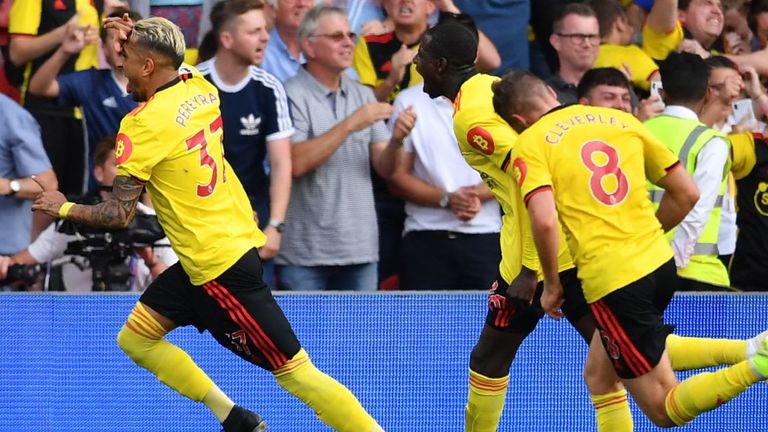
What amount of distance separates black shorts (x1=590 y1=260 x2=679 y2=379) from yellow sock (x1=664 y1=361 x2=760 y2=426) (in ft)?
0.61

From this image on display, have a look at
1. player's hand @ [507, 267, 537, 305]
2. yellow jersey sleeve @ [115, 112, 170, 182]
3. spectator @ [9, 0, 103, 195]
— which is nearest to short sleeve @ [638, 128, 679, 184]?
player's hand @ [507, 267, 537, 305]

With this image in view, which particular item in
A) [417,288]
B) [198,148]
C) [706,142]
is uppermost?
[198,148]

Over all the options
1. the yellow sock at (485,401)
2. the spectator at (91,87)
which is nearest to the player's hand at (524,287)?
the yellow sock at (485,401)

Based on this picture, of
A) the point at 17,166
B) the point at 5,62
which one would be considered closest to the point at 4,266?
the point at 17,166

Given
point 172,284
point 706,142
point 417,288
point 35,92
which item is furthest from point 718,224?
point 35,92

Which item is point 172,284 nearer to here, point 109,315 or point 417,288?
point 109,315

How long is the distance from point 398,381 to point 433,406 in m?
0.24

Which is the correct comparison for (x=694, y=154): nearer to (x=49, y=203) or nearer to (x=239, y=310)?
(x=239, y=310)

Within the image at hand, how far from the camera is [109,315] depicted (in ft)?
28.3

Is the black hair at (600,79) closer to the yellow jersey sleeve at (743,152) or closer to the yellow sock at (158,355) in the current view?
the yellow jersey sleeve at (743,152)

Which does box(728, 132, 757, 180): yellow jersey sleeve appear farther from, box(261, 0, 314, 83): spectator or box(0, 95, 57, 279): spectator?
box(0, 95, 57, 279): spectator

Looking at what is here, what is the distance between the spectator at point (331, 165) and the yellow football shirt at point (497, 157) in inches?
75.1

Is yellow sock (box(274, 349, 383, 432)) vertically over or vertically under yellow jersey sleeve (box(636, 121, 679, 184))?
under

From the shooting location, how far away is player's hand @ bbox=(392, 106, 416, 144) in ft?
30.9
